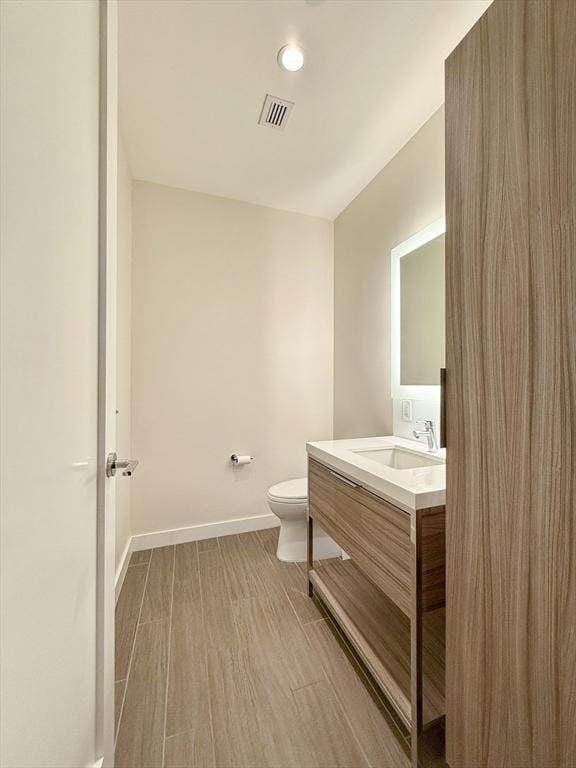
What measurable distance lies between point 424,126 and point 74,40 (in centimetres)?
172

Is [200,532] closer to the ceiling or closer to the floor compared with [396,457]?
closer to the floor

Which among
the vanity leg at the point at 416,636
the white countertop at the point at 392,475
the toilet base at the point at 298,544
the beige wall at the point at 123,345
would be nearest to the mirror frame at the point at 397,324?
the white countertop at the point at 392,475

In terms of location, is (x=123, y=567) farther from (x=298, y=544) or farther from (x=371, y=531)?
(x=371, y=531)

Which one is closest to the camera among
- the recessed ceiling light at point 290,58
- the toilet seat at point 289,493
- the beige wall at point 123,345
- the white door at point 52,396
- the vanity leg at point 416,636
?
the white door at point 52,396

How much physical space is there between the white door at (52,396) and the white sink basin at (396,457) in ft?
3.97

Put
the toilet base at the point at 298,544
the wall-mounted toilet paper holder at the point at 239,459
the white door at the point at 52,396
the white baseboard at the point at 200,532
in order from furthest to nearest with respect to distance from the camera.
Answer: the wall-mounted toilet paper holder at the point at 239,459
the white baseboard at the point at 200,532
the toilet base at the point at 298,544
the white door at the point at 52,396

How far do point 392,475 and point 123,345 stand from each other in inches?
67.7

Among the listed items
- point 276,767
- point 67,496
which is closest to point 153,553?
point 276,767

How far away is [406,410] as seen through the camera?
1.78 meters

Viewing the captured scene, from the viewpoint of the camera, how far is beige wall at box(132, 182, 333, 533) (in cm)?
215

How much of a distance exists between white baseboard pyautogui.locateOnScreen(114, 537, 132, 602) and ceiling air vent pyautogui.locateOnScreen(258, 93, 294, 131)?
2.65 metres

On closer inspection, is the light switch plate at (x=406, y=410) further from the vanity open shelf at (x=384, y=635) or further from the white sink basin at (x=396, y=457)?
the vanity open shelf at (x=384, y=635)

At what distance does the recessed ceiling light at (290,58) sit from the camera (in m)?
1.29

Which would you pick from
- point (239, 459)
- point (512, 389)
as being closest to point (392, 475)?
point (512, 389)
